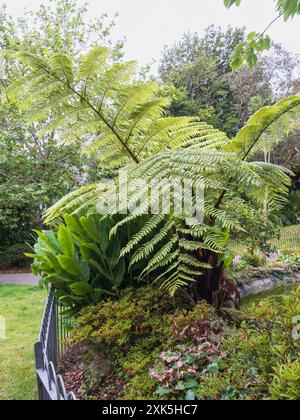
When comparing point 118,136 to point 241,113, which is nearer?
point 118,136

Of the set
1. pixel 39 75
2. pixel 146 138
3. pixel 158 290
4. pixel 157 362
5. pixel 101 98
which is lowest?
pixel 157 362

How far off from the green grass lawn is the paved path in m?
0.76

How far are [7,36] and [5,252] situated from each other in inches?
214

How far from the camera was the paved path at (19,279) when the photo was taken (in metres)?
6.95

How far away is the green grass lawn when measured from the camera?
2477 millimetres

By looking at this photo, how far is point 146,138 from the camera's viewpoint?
6.16ft

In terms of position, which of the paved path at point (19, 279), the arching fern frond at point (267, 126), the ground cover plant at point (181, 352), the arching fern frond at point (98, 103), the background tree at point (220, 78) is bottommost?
the paved path at point (19, 279)

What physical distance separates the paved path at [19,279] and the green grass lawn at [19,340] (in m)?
0.76

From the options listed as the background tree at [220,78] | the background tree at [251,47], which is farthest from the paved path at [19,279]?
the background tree at [220,78]

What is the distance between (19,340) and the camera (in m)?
3.54

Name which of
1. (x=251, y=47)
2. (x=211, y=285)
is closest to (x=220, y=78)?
(x=251, y=47)

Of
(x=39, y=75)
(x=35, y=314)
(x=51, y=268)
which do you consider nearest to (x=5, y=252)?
(x=35, y=314)

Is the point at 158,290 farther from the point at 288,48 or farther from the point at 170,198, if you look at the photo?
the point at 288,48

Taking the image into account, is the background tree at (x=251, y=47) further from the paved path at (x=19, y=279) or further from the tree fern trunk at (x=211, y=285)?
the paved path at (x=19, y=279)
